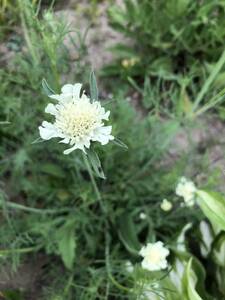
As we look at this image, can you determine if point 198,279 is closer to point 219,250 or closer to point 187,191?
point 219,250

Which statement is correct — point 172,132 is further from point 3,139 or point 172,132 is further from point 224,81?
point 3,139

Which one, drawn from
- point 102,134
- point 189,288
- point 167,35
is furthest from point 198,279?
point 167,35

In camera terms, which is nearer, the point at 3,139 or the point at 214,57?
the point at 3,139

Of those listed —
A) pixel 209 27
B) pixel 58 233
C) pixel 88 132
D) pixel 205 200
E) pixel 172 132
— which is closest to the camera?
pixel 88 132

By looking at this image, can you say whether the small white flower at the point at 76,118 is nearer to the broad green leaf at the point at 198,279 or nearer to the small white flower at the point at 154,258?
the small white flower at the point at 154,258

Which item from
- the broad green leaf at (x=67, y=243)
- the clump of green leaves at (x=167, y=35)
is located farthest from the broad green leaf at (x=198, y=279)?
the clump of green leaves at (x=167, y=35)

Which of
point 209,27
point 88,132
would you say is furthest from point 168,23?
point 88,132

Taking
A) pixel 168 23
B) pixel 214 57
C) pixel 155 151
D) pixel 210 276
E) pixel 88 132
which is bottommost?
pixel 210 276
